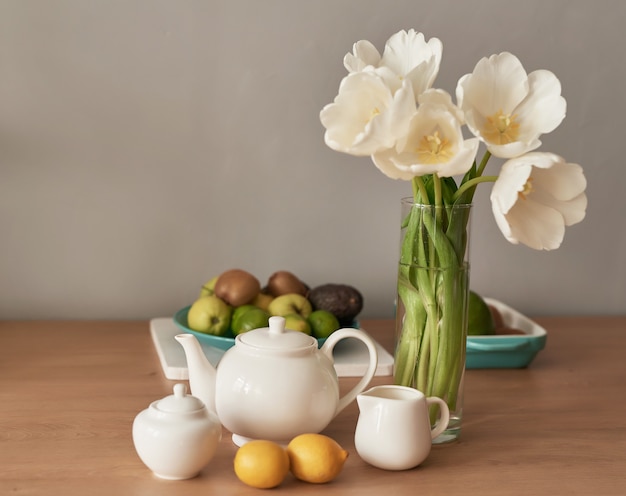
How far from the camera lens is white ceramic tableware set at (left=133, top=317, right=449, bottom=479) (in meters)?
1.02

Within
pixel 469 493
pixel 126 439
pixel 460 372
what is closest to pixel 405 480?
pixel 469 493

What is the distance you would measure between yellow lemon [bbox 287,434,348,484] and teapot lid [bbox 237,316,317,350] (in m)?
0.12

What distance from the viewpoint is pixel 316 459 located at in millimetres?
1028

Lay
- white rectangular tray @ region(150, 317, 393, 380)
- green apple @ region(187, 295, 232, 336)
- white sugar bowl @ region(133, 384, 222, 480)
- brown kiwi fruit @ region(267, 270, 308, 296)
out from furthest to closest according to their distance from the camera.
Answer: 1. brown kiwi fruit @ region(267, 270, 308, 296)
2. green apple @ region(187, 295, 232, 336)
3. white rectangular tray @ region(150, 317, 393, 380)
4. white sugar bowl @ region(133, 384, 222, 480)

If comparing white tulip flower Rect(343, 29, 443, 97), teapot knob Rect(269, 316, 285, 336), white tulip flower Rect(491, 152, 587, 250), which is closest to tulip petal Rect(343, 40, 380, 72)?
white tulip flower Rect(343, 29, 443, 97)

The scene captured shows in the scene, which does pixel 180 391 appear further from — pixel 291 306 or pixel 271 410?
pixel 291 306

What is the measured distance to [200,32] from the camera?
68.2 inches

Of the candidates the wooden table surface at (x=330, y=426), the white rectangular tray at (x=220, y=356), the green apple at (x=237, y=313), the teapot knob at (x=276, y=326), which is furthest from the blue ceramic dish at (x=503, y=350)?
the teapot knob at (x=276, y=326)

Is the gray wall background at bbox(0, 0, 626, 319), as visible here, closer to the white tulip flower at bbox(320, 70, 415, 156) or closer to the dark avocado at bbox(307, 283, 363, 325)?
the dark avocado at bbox(307, 283, 363, 325)

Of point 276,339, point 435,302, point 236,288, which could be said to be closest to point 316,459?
point 276,339

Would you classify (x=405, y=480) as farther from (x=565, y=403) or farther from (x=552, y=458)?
(x=565, y=403)

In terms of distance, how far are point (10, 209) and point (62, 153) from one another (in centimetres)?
15

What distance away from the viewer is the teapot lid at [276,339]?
3.64ft

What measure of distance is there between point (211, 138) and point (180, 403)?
0.85 metres
